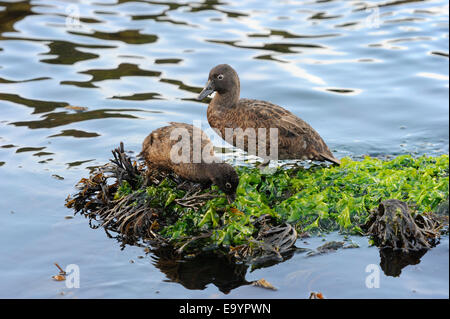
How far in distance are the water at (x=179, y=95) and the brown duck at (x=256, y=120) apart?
1.39m

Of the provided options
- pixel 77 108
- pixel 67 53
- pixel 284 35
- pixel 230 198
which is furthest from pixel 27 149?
pixel 284 35

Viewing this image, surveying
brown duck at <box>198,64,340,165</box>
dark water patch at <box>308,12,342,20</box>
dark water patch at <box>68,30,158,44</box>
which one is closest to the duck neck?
brown duck at <box>198,64,340,165</box>

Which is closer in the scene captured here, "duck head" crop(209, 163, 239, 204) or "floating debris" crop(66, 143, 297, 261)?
"floating debris" crop(66, 143, 297, 261)

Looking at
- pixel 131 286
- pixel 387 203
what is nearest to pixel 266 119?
pixel 387 203

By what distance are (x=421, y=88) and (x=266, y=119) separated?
5.22 meters

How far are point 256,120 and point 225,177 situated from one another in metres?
1.18

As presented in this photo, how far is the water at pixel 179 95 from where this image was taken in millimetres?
5586

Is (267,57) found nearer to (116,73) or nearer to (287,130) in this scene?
(116,73)

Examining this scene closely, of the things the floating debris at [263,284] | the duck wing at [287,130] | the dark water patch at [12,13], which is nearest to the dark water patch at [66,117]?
the duck wing at [287,130]

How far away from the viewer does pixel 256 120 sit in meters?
6.97

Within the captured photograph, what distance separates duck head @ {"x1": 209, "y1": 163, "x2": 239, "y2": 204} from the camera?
6.01 m

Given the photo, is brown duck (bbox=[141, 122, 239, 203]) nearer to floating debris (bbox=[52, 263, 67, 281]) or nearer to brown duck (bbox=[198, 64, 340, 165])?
brown duck (bbox=[198, 64, 340, 165])

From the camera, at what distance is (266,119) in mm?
7000

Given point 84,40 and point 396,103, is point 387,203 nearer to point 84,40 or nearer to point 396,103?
point 396,103
